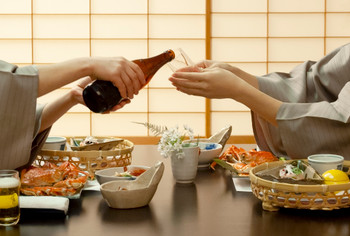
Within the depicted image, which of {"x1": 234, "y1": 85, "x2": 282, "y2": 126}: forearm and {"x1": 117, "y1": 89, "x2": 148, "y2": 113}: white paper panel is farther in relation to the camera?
{"x1": 117, "y1": 89, "x2": 148, "y2": 113}: white paper panel

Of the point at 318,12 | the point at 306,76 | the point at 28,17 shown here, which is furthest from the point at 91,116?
Result: the point at 306,76

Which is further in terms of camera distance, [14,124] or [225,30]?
[225,30]

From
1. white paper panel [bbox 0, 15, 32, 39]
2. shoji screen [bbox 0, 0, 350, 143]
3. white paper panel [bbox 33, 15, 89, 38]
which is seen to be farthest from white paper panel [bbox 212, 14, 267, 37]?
white paper panel [bbox 0, 15, 32, 39]

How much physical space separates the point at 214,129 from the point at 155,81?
789 millimetres

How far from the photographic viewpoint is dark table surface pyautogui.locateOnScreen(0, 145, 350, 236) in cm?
105

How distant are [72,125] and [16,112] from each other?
415cm

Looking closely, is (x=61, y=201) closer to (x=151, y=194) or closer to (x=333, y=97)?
(x=151, y=194)

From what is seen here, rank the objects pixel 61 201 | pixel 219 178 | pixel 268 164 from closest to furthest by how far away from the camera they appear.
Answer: pixel 61 201
pixel 268 164
pixel 219 178

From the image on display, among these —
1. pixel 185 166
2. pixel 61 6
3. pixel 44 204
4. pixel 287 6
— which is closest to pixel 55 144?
pixel 185 166

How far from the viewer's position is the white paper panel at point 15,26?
5.25 metres

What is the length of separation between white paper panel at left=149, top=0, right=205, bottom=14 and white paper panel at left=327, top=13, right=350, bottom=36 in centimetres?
130

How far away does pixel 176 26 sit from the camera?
5.29 meters

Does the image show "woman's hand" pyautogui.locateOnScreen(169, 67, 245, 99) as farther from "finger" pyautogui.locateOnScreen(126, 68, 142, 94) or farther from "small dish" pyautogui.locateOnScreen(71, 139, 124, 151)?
"small dish" pyautogui.locateOnScreen(71, 139, 124, 151)

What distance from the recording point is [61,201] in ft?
3.73
